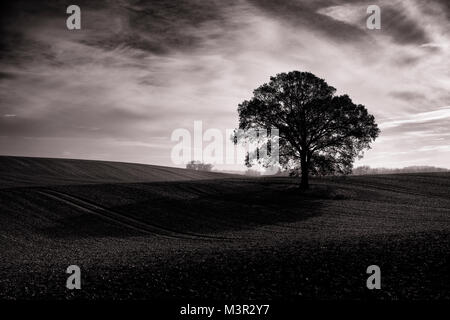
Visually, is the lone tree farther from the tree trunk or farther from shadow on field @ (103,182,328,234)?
shadow on field @ (103,182,328,234)

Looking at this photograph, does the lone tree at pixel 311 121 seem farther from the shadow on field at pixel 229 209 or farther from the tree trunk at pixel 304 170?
the shadow on field at pixel 229 209

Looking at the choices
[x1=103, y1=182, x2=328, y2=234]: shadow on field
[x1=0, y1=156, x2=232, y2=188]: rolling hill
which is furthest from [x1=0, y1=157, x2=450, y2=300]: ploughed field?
[x1=0, y1=156, x2=232, y2=188]: rolling hill

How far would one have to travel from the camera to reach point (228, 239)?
2800 centimetres

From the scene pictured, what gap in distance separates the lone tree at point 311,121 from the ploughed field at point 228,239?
15.0 feet

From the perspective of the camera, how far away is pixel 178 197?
146 ft

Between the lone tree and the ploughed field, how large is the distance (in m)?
4.58

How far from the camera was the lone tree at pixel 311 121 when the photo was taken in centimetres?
4488

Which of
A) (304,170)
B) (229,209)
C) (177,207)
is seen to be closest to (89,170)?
(177,207)

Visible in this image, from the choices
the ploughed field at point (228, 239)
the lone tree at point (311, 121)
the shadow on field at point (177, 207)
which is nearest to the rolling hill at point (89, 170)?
the ploughed field at point (228, 239)

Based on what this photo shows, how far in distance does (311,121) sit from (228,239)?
78.6 ft

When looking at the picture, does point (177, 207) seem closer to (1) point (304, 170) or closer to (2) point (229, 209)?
(2) point (229, 209)
